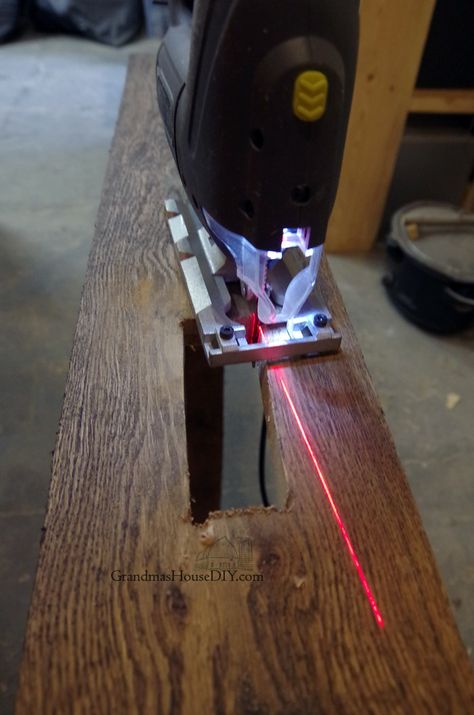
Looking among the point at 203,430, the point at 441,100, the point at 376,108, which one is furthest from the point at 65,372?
the point at 441,100

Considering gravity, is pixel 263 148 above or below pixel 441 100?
above

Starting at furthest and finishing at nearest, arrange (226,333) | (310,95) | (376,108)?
1. (376,108)
2. (226,333)
3. (310,95)

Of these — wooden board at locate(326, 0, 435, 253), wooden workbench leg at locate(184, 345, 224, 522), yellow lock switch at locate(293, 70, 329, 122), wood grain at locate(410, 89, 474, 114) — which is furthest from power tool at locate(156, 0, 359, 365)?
wood grain at locate(410, 89, 474, 114)

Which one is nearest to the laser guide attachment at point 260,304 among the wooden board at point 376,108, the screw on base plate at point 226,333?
the screw on base plate at point 226,333

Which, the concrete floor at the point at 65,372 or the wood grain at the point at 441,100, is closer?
the concrete floor at the point at 65,372

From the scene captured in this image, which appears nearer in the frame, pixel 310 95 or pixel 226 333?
pixel 310 95

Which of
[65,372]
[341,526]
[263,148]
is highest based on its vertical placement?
[263,148]

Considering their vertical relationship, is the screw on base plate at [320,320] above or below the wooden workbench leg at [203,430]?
above

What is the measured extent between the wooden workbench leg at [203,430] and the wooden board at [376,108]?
0.97 meters

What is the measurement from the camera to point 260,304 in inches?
26.0

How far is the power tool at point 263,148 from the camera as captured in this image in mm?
462

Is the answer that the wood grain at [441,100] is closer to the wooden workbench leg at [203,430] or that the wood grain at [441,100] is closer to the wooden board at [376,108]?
the wooden board at [376,108]

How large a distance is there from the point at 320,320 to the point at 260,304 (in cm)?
8

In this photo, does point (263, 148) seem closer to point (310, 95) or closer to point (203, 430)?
point (310, 95)
